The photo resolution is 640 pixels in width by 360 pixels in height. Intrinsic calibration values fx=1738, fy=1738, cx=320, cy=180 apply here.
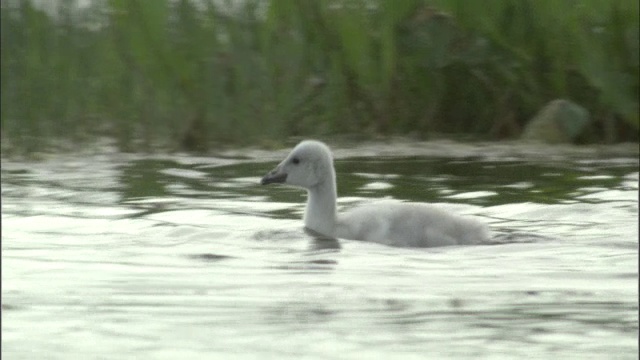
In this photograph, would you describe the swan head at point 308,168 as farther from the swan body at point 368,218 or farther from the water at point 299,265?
the water at point 299,265

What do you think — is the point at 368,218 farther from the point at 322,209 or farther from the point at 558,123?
the point at 558,123

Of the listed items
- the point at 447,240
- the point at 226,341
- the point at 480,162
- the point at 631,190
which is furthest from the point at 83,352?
the point at 480,162

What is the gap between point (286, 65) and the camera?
12.4 metres

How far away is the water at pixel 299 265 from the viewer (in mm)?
5949

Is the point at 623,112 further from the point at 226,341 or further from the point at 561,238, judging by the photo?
the point at 226,341

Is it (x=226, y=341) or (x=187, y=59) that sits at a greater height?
(x=187, y=59)

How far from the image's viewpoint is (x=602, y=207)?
9.38m

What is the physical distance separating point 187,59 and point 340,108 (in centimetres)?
127

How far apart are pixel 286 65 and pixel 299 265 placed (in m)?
4.67

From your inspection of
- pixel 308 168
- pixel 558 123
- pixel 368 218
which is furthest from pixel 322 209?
pixel 558 123

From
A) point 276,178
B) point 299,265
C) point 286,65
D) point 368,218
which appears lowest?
point 299,265

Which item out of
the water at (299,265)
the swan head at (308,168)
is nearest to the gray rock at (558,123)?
the water at (299,265)

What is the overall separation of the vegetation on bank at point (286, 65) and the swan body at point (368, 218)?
293cm

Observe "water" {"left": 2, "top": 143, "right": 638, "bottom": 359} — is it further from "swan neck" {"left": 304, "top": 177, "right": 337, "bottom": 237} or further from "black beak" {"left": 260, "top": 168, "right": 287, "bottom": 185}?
"black beak" {"left": 260, "top": 168, "right": 287, "bottom": 185}
